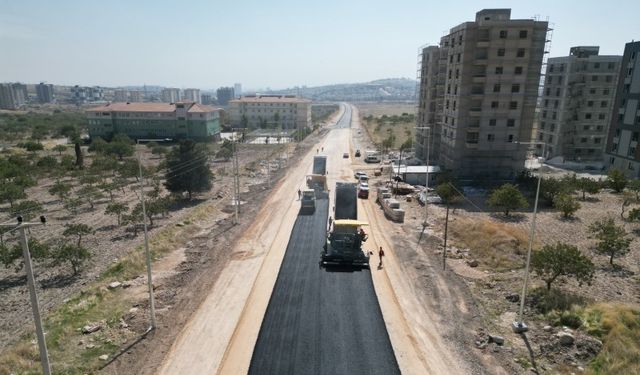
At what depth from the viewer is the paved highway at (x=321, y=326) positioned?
18.1 meters

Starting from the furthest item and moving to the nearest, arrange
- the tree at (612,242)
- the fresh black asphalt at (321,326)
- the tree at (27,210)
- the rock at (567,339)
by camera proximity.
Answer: the tree at (27,210)
the tree at (612,242)
the rock at (567,339)
the fresh black asphalt at (321,326)

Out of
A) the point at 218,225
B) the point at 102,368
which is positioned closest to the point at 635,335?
the point at 102,368

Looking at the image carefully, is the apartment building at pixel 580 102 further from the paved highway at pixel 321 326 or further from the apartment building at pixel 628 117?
the paved highway at pixel 321 326

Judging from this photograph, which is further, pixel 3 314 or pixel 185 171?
pixel 185 171

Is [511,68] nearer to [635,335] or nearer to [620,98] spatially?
[620,98]

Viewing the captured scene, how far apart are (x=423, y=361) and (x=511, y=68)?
50.3 meters

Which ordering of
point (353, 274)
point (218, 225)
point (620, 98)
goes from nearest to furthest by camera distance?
point (353, 274) → point (218, 225) → point (620, 98)

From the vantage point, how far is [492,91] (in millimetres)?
56750

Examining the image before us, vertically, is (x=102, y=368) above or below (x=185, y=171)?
below

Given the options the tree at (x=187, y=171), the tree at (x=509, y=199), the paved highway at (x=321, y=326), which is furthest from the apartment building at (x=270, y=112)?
the paved highway at (x=321, y=326)

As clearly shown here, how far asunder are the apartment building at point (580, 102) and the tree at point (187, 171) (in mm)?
64473

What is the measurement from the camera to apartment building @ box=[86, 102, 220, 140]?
10656 centimetres

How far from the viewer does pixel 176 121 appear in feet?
351

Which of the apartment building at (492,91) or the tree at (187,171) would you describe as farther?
the apartment building at (492,91)
